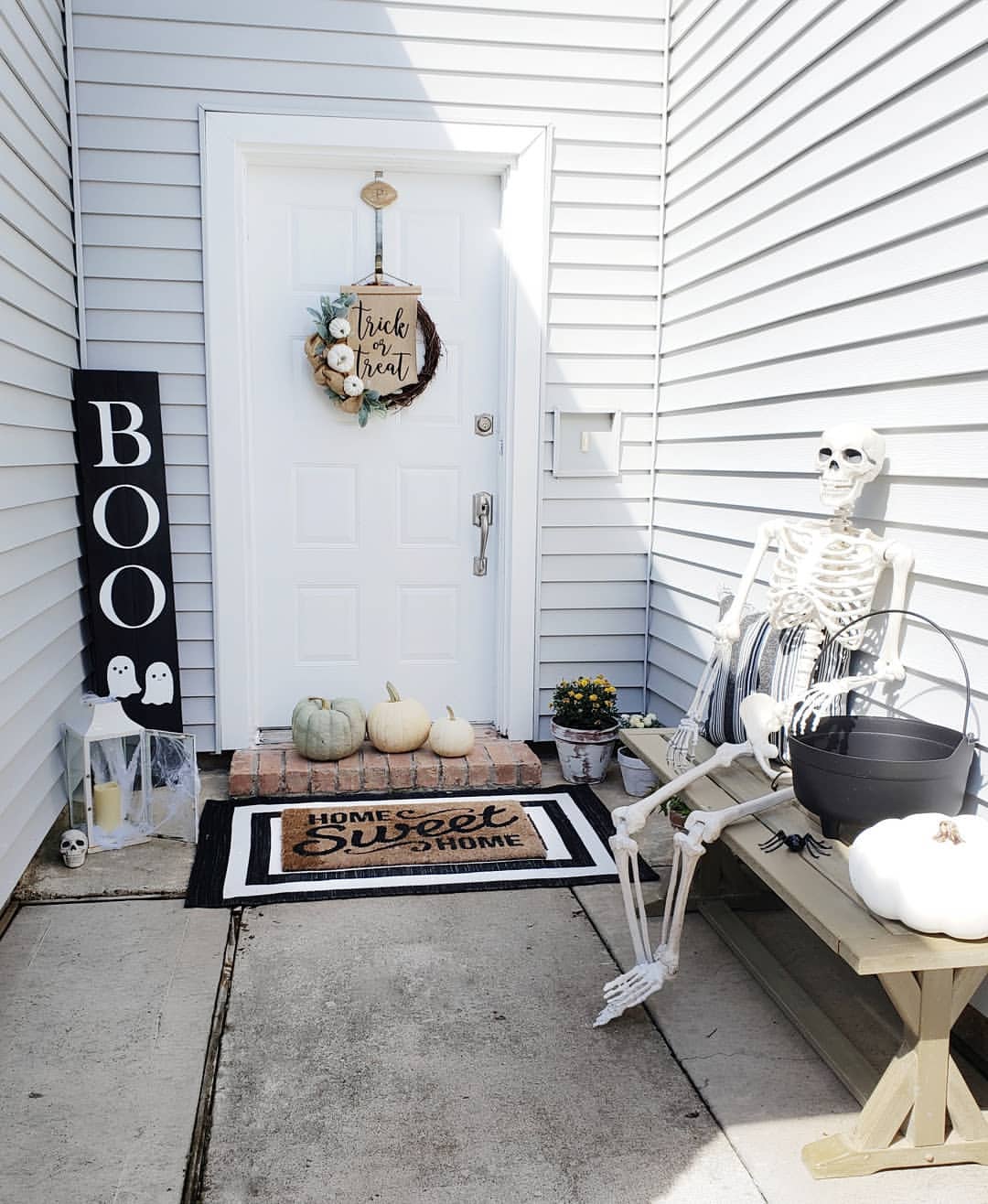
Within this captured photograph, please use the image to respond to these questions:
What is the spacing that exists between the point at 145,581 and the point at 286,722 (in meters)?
0.76

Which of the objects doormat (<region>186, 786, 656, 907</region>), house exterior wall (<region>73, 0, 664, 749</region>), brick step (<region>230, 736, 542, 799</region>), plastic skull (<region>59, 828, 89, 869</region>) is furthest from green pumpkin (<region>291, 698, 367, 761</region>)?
plastic skull (<region>59, 828, 89, 869</region>)

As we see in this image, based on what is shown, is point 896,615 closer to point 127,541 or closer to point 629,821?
point 629,821

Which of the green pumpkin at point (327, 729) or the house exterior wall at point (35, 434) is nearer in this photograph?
Answer: the house exterior wall at point (35, 434)

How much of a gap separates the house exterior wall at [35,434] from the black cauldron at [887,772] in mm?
1868

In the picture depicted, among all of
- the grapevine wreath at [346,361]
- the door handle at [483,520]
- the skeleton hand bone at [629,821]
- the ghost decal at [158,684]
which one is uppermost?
the grapevine wreath at [346,361]

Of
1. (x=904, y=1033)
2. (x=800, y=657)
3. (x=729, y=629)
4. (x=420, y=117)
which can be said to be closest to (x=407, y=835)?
(x=729, y=629)

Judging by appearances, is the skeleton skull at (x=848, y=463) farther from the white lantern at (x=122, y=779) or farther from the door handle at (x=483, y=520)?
the white lantern at (x=122, y=779)

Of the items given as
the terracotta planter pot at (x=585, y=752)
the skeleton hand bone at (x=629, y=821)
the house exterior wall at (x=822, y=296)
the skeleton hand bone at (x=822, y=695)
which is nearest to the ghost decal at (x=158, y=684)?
the terracotta planter pot at (x=585, y=752)

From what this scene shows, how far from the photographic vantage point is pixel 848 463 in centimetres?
232

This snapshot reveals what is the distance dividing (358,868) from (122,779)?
789mm

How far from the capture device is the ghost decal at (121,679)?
11.5 feet

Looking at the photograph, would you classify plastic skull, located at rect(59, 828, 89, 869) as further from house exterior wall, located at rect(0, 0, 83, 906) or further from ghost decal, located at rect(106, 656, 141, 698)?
ghost decal, located at rect(106, 656, 141, 698)

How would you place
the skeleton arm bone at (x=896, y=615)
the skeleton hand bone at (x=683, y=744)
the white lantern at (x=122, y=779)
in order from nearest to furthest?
1. the skeleton arm bone at (x=896, y=615)
2. the skeleton hand bone at (x=683, y=744)
3. the white lantern at (x=122, y=779)

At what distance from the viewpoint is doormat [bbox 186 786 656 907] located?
2.79m
